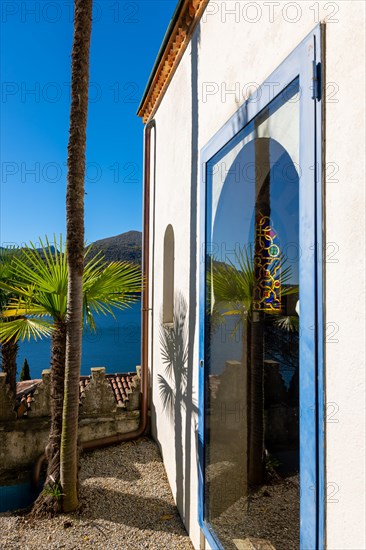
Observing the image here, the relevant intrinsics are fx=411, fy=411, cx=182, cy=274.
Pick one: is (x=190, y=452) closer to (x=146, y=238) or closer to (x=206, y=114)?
(x=206, y=114)

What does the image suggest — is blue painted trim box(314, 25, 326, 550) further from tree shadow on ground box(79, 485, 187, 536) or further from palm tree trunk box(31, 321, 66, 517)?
palm tree trunk box(31, 321, 66, 517)

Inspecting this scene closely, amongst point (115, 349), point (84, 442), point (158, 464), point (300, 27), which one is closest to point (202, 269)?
point (300, 27)

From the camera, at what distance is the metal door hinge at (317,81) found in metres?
2.09

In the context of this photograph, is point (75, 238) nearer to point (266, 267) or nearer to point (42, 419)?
point (266, 267)

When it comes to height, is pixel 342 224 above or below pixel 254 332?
above

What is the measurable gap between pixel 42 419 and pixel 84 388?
1.00 m

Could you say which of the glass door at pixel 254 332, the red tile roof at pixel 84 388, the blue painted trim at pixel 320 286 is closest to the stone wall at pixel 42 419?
the red tile roof at pixel 84 388

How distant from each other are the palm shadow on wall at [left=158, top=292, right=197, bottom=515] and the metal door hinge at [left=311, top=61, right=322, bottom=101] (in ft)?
10.7

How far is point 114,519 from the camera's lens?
16.7 ft

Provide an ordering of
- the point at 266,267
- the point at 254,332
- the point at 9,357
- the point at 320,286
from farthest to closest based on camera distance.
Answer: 1. the point at 9,357
2. the point at 254,332
3. the point at 266,267
4. the point at 320,286

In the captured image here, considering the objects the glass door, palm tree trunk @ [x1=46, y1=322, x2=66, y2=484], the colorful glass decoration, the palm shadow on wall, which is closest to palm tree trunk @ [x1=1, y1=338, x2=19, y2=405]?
palm tree trunk @ [x1=46, y1=322, x2=66, y2=484]

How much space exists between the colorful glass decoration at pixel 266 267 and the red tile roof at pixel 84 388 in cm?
560

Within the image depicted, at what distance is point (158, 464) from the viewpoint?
21.6 feet

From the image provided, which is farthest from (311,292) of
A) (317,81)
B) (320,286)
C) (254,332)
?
(317,81)
